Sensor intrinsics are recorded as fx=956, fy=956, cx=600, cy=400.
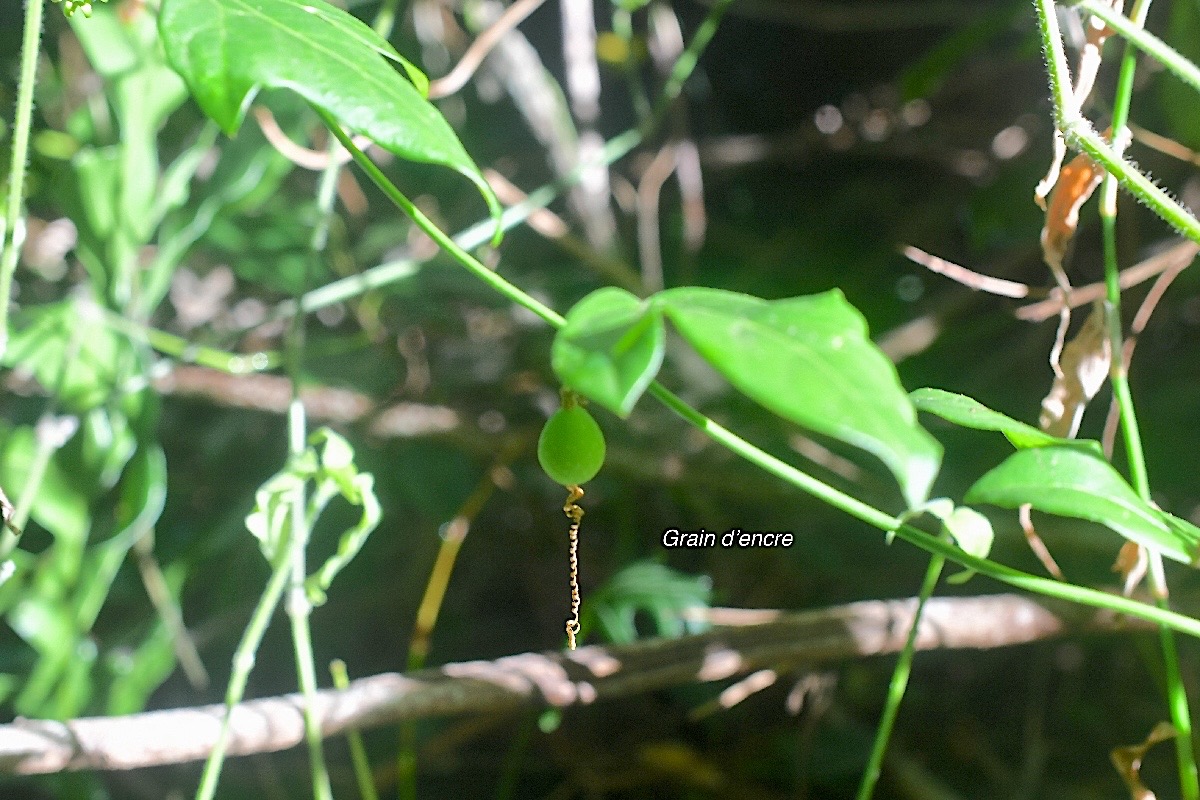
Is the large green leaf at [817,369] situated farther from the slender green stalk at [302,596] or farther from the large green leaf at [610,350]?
the slender green stalk at [302,596]

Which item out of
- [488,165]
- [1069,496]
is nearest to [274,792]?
[488,165]

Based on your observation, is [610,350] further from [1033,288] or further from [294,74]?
[1033,288]

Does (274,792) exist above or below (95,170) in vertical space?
below

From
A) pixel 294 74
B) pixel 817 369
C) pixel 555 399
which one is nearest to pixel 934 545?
pixel 817 369

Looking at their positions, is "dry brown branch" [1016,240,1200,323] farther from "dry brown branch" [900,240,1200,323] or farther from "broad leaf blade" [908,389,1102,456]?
"broad leaf blade" [908,389,1102,456]

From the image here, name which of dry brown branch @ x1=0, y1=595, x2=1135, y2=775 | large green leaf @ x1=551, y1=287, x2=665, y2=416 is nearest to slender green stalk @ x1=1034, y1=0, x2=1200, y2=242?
large green leaf @ x1=551, y1=287, x2=665, y2=416

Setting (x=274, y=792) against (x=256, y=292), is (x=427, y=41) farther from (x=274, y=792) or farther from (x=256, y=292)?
(x=274, y=792)
